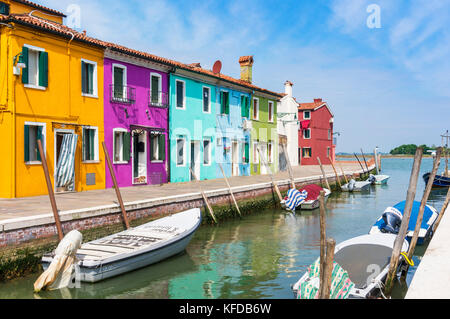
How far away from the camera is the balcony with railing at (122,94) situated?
16.5 m

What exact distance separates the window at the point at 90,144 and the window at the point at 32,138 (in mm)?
1854

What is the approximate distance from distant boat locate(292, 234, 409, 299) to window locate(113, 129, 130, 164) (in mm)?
10781

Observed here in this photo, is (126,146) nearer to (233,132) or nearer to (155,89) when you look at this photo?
(155,89)

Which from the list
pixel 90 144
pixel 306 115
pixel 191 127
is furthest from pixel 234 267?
pixel 306 115

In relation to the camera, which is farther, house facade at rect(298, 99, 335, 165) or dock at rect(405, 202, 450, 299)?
house facade at rect(298, 99, 335, 165)

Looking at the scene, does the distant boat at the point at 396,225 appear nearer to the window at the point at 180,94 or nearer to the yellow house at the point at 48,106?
the yellow house at the point at 48,106

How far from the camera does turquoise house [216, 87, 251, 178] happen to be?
23.8 m

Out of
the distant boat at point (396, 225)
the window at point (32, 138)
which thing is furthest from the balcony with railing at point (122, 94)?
the distant boat at point (396, 225)

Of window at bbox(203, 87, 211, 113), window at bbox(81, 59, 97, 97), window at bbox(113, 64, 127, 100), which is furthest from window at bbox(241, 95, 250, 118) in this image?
window at bbox(81, 59, 97, 97)

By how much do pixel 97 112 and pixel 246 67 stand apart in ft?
50.1

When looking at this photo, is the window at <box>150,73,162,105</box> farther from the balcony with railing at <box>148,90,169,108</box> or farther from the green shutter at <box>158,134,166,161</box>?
the green shutter at <box>158,134,166,161</box>

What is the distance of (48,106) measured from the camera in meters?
13.9
